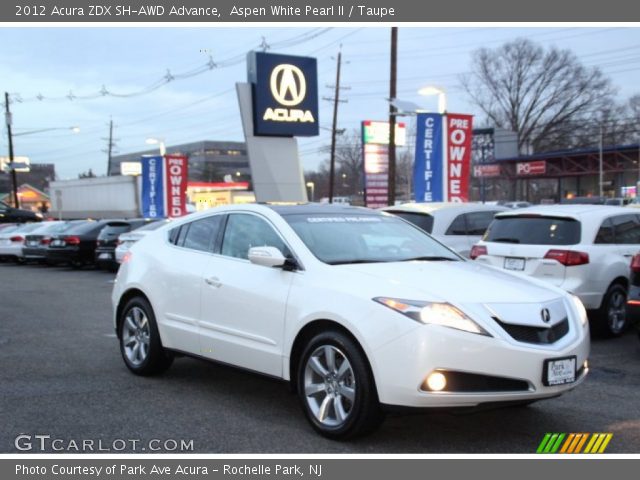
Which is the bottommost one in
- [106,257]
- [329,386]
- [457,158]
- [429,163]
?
[106,257]

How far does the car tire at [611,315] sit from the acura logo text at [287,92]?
51.6 feet

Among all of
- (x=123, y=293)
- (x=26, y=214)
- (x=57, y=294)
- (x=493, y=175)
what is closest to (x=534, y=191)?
(x=493, y=175)

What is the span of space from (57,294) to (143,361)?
7891mm

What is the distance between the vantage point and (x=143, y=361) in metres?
6.49

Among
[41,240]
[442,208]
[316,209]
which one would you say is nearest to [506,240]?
[442,208]

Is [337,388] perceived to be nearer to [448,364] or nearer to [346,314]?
[346,314]

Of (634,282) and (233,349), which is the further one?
(634,282)

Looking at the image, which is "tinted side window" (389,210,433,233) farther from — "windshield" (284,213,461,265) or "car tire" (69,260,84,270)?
"car tire" (69,260,84,270)

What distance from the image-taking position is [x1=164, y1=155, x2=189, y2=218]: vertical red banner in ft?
99.7

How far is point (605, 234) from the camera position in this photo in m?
8.59

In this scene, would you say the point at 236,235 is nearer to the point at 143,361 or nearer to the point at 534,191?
the point at 143,361

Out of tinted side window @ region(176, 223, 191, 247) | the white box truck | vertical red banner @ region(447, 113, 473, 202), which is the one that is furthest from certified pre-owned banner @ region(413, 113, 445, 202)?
the white box truck

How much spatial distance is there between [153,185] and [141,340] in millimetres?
24867

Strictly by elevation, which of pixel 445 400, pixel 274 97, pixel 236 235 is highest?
pixel 274 97
